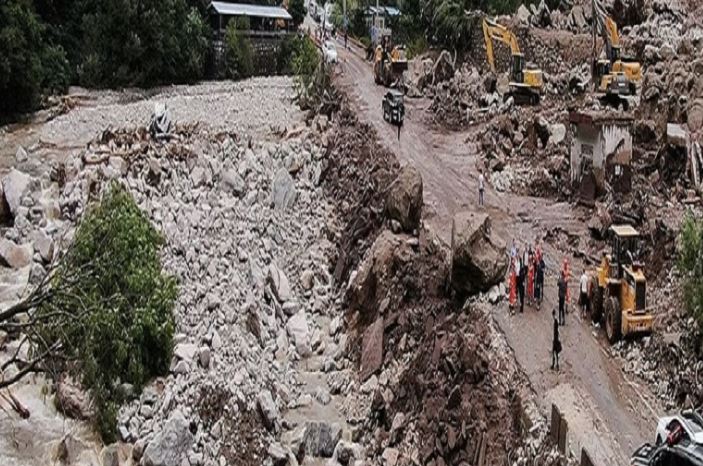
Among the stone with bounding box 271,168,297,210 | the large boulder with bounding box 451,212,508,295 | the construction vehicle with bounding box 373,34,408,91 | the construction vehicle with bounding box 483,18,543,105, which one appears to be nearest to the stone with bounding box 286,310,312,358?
the stone with bounding box 271,168,297,210

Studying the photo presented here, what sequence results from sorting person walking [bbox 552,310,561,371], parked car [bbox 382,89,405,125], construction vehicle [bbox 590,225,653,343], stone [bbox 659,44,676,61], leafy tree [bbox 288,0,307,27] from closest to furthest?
person walking [bbox 552,310,561,371] < construction vehicle [bbox 590,225,653,343] < stone [bbox 659,44,676,61] < parked car [bbox 382,89,405,125] < leafy tree [bbox 288,0,307,27]

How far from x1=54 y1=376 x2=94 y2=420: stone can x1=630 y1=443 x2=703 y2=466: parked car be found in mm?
12449

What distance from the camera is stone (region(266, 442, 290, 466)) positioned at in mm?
18891

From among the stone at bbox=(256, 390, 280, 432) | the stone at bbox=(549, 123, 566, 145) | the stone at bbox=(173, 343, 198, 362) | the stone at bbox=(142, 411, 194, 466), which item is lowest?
the stone at bbox=(256, 390, 280, 432)

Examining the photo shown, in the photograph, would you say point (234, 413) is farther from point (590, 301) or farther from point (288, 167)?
point (288, 167)

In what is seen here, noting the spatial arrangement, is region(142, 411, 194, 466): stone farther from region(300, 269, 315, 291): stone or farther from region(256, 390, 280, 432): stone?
region(300, 269, 315, 291): stone

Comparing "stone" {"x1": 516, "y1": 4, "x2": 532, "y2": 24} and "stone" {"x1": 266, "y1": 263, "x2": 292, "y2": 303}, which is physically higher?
"stone" {"x1": 516, "y1": 4, "x2": 532, "y2": 24}

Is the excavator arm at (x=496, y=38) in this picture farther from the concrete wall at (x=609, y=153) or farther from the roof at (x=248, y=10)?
the roof at (x=248, y=10)

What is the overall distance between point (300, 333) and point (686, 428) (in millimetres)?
14424

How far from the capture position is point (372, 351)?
21875 mm

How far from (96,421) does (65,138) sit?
18100mm

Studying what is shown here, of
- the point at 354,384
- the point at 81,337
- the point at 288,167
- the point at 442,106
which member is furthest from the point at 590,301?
the point at 442,106

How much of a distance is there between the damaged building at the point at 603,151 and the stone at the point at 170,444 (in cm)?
1341

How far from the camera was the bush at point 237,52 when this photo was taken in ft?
162
